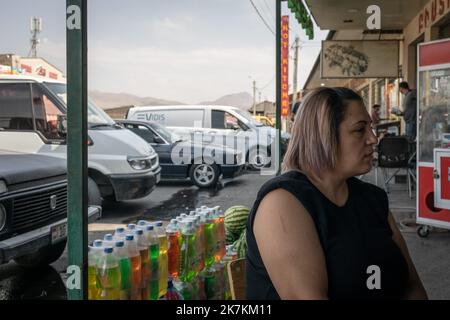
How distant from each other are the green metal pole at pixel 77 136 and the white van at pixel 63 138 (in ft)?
10.3

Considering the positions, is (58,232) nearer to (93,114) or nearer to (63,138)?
(63,138)

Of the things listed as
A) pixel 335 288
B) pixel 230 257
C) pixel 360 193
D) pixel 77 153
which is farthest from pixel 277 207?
pixel 230 257

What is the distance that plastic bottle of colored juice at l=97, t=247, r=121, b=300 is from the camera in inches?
82.6

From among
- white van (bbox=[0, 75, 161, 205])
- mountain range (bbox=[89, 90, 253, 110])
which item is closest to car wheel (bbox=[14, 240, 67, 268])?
white van (bbox=[0, 75, 161, 205])

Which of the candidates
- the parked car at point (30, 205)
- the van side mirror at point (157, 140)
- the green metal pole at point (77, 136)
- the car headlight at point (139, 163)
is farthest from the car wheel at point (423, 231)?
the van side mirror at point (157, 140)

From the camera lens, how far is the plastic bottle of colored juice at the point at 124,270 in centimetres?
214

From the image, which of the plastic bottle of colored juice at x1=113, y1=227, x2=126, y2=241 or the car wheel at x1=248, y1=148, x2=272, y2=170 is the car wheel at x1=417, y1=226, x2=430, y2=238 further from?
the car wheel at x1=248, y1=148, x2=272, y2=170

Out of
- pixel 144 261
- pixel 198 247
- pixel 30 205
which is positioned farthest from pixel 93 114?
pixel 144 261

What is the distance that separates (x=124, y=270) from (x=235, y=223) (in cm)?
116

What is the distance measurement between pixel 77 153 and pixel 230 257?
4.34ft

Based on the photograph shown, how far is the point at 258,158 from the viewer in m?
13.6

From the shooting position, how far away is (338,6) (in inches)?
369

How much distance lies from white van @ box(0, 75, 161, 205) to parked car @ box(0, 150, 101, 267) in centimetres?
62

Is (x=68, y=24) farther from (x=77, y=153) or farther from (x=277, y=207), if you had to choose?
(x=277, y=207)
